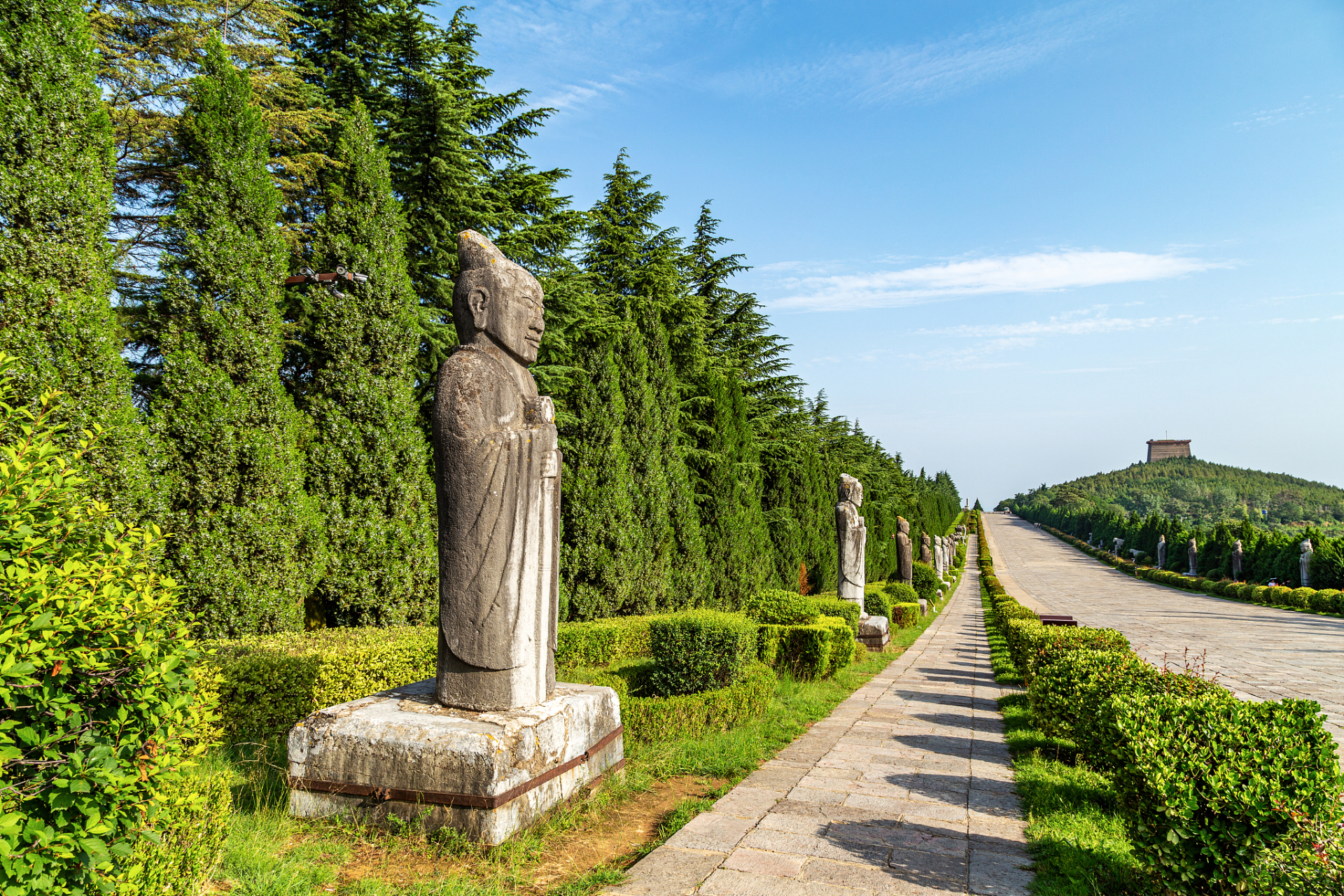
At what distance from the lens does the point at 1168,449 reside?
417ft

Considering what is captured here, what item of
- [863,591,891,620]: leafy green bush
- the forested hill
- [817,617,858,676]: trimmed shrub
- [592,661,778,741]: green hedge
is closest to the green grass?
[592,661,778,741]: green hedge

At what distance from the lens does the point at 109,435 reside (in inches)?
271

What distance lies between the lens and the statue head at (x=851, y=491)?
15.1 meters

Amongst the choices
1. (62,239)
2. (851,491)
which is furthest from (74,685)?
(851,491)

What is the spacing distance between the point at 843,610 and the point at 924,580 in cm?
1493

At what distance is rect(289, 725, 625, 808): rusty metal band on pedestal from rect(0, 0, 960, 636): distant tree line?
8.50 ft

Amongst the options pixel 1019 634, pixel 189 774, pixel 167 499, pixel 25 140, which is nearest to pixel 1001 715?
pixel 1019 634

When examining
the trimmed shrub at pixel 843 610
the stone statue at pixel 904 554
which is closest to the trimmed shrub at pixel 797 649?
the trimmed shrub at pixel 843 610

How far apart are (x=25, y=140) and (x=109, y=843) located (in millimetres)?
7916

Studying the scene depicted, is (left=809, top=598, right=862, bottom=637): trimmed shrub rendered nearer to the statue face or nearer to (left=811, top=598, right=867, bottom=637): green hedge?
(left=811, top=598, right=867, bottom=637): green hedge

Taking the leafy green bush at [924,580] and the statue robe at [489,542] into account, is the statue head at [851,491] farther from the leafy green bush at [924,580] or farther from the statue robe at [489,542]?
the leafy green bush at [924,580]

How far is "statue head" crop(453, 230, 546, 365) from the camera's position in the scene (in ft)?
16.4

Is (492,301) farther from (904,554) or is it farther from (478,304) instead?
(904,554)

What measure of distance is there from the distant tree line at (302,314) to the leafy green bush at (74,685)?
8.17 ft
